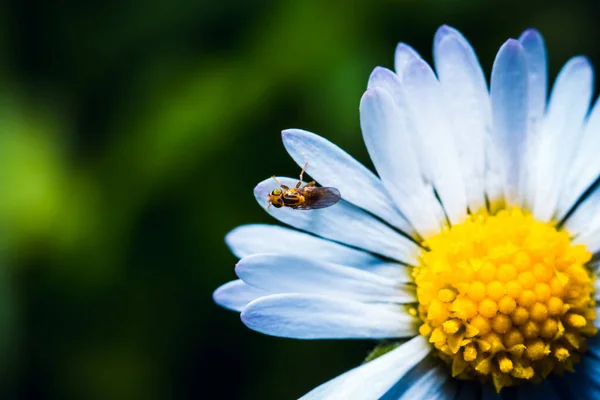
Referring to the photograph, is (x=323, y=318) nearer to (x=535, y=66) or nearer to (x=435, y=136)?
(x=435, y=136)

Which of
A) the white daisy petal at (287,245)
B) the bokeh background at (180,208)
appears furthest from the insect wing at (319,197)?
the bokeh background at (180,208)

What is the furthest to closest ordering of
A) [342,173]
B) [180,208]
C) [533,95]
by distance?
[180,208] → [533,95] → [342,173]

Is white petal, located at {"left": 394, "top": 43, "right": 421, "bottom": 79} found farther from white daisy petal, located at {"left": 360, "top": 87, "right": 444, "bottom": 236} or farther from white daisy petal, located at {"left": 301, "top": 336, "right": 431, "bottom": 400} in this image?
white daisy petal, located at {"left": 301, "top": 336, "right": 431, "bottom": 400}

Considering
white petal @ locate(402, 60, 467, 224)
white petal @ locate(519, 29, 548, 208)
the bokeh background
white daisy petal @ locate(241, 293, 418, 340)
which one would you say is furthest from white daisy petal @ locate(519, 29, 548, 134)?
the bokeh background

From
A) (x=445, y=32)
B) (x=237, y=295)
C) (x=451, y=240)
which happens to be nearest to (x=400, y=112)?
(x=445, y=32)

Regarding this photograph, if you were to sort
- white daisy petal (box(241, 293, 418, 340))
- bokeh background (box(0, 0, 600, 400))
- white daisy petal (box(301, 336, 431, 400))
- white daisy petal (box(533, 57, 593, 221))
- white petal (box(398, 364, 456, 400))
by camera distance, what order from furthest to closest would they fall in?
Answer: bokeh background (box(0, 0, 600, 400)), white daisy petal (box(533, 57, 593, 221)), white petal (box(398, 364, 456, 400)), white daisy petal (box(301, 336, 431, 400)), white daisy petal (box(241, 293, 418, 340))

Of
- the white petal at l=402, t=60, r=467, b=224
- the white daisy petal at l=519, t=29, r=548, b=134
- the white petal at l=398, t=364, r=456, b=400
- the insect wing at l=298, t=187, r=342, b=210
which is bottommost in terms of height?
the white petal at l=398, t=364, r=456, b=400

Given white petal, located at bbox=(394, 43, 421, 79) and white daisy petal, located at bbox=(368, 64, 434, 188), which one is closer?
white daisy petal, located at bbox=(368, 64, 434, 188)
